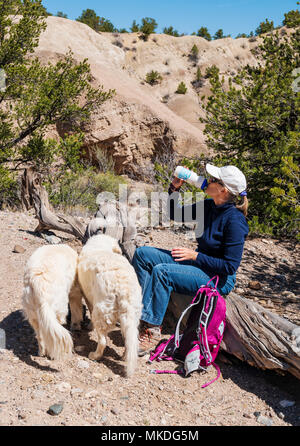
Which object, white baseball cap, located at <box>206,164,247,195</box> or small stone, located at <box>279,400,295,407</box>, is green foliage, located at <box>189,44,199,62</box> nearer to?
white baseball cap, located at <box>206,164,247,195</box>

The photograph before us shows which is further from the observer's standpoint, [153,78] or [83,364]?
[153,78]

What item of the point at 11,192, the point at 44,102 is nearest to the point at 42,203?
the point at 11,192

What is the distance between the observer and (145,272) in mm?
3385

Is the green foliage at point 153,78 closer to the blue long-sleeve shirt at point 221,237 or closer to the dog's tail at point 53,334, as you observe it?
the blue long-sleeve shirt at point 221,237

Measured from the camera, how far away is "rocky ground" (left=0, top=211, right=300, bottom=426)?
2471mm

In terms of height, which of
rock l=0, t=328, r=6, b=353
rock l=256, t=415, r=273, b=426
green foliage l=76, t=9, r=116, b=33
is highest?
green foliage l=76, t=9, r=116, b=33

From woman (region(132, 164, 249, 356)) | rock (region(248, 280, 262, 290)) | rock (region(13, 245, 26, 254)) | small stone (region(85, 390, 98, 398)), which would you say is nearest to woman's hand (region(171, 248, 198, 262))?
woman (region(132, 164, 249, 356))

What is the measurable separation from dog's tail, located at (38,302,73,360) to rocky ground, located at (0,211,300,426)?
0.15 meters

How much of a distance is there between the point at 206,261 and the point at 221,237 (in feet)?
0.82

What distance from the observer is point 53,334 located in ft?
9.20

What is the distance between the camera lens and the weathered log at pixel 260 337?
2.79m

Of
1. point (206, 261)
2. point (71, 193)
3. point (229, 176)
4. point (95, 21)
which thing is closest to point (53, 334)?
point (206, 261)

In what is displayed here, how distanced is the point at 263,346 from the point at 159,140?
11.9 meters

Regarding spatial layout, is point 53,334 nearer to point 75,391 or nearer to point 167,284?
→ point 75,391
